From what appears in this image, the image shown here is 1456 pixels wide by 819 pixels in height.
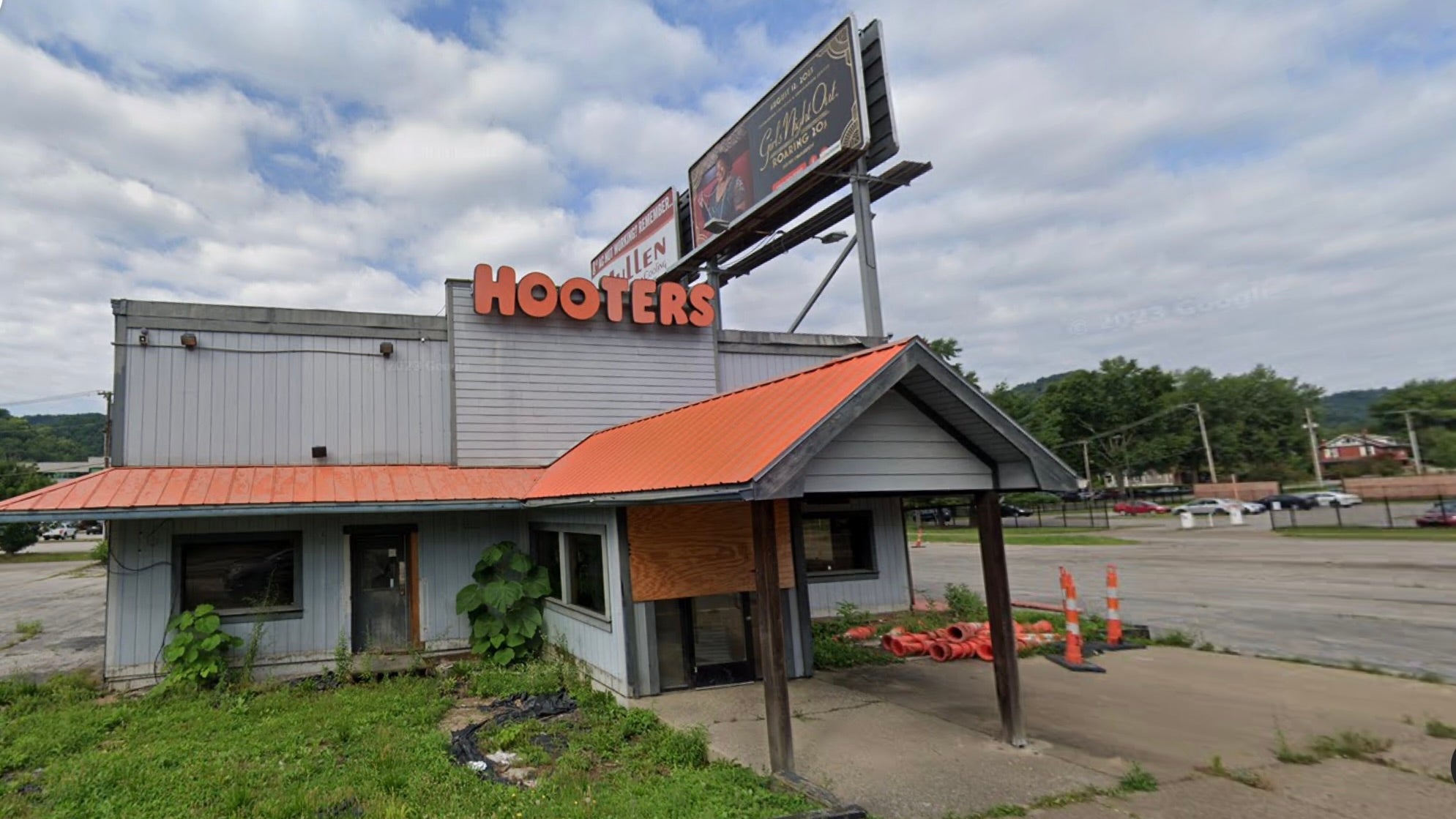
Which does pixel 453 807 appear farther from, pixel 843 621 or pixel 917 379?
pixel 843 621

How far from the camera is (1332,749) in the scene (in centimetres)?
604

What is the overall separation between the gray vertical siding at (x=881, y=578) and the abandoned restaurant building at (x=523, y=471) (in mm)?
45

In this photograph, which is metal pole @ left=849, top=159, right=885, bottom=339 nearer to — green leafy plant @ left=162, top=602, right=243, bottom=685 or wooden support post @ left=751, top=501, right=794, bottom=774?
wooden support post @ left=751, top=501, right=794, bottom=774

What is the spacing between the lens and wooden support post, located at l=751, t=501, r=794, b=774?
568cm

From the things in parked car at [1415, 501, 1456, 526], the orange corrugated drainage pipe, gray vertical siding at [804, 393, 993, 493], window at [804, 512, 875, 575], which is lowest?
parked car at [1415, 501, 1456, 526]

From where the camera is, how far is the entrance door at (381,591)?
11.0 meters

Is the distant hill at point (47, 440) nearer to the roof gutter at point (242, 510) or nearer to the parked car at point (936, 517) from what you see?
the parked car at point (936, 517)

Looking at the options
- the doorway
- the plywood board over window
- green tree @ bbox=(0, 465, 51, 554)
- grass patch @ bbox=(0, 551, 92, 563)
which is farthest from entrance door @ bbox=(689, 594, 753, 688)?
grass patch @ bbox=(0, 551, 92, 563)

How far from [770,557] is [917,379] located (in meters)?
1.96

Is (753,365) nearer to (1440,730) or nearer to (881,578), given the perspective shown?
(881,578)

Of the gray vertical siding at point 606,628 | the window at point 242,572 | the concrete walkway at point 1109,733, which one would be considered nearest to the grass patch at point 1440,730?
the concrete walkway at point 1109,733

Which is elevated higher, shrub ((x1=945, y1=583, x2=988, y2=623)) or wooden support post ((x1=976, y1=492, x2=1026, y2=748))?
wooden support post ((x1=976, y1=492, x2=1026, y2=748))

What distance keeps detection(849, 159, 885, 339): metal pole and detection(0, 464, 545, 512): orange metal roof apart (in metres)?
7.55

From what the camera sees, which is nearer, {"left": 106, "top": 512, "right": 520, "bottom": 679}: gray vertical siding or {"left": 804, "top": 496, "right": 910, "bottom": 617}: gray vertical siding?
{"left": 106, "top": 512, "right": 520, "bottom": 679}: gray vertical siding
